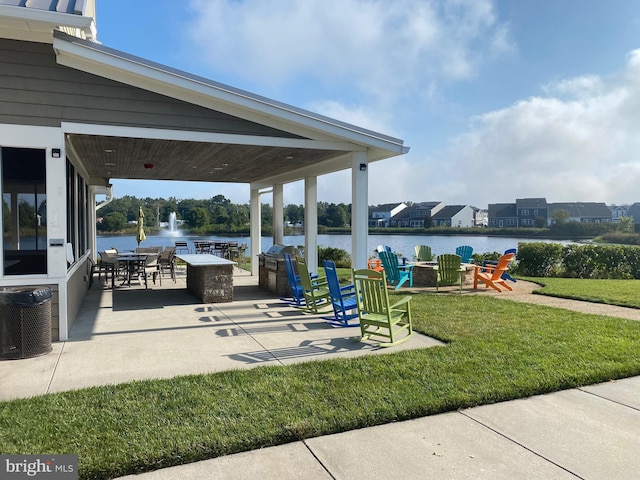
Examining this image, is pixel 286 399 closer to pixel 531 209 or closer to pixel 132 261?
pixel 132 261

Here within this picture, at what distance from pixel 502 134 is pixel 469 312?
2939 centimetres

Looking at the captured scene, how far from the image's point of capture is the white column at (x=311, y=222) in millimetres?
11000

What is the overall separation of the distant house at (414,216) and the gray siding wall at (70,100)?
3145 centimetres

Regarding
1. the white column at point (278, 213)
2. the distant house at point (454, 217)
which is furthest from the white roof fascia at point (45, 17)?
the distant house at point (454, 217)

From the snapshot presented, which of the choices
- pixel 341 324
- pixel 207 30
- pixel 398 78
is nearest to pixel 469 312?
pixel 341 324

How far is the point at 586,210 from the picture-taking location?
119 feet

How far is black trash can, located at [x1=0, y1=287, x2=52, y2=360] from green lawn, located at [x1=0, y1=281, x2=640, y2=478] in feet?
5.11

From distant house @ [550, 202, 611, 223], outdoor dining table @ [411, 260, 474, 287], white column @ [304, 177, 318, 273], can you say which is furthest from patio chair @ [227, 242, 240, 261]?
distant house @ [550, 202, 611, 223]

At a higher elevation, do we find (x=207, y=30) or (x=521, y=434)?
(x=207, y=30)

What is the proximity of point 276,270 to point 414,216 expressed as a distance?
31.8 m

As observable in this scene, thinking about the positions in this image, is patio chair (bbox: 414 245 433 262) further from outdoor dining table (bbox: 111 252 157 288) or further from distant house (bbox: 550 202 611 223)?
distant house (bbox: 550 202 611 223)

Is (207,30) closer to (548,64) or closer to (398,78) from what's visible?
(398,78)

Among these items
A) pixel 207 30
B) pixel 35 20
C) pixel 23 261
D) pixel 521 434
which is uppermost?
pixel 207 30

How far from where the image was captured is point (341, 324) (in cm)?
684
